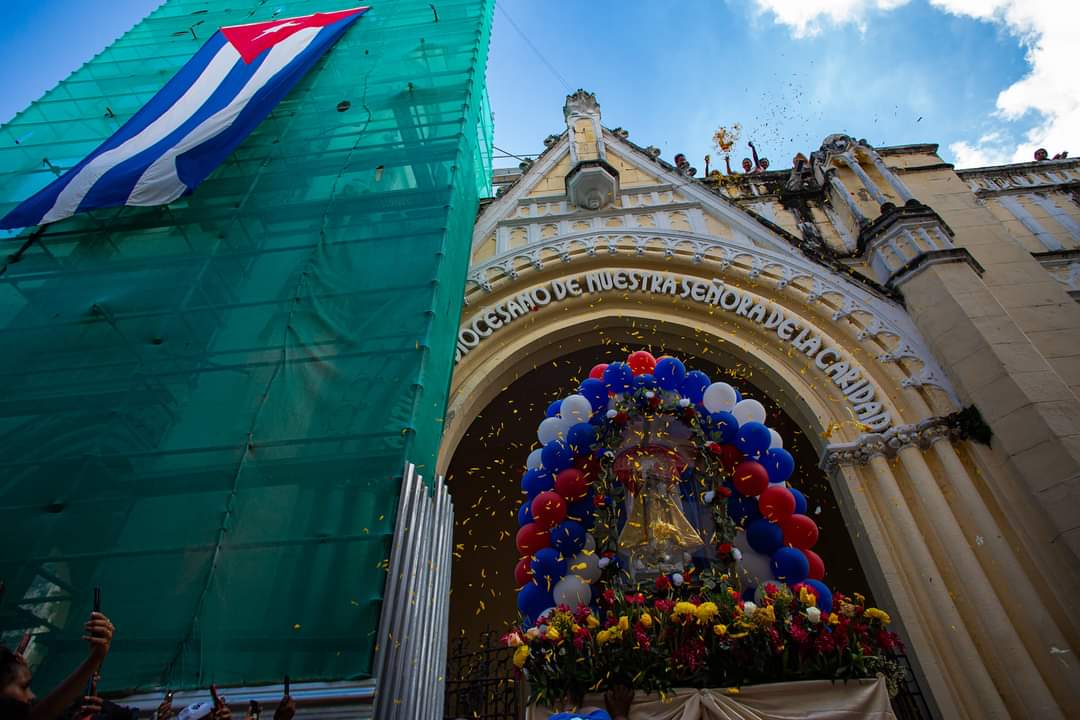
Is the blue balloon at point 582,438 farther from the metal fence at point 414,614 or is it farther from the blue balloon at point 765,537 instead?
the blue balloon at point 765,537

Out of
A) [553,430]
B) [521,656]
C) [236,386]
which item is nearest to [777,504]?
[553,430]

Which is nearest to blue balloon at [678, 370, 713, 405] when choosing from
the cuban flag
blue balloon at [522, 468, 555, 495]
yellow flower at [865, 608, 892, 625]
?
blue balloon at [522, 468, 555, 495]

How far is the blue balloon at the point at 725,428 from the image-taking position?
24.1 ft

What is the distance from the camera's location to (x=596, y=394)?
7.88m

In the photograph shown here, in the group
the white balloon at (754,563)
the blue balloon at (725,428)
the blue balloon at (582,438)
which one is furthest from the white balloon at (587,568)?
the blue balloon at (725,428)

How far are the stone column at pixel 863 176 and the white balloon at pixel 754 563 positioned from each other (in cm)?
672

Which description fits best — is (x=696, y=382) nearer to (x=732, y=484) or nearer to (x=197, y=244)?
(x=732, y=484)

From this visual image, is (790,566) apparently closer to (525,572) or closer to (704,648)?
(704,648)

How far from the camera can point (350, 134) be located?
33.2ft

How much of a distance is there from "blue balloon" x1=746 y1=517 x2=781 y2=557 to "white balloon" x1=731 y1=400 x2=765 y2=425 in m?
1.25

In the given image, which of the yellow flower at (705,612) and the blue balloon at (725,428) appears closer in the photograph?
the yellow flower at (705,612)

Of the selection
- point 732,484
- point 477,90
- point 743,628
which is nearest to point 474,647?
point 732,484

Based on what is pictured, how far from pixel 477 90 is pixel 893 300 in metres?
8.09

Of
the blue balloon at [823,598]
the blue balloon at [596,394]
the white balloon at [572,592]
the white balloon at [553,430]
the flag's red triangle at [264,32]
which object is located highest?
the flag's red triangle at [264,32]
